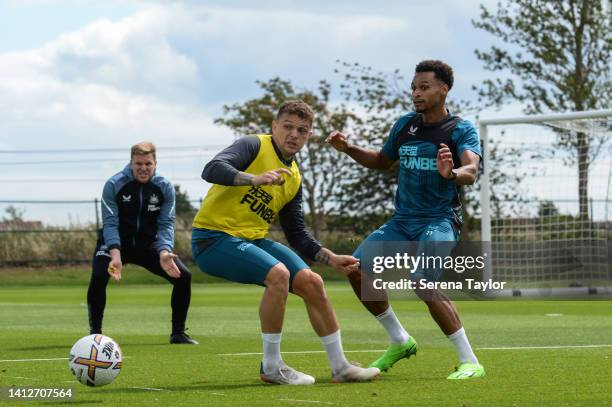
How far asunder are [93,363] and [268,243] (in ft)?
5.41

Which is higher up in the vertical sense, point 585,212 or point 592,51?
point 592,51

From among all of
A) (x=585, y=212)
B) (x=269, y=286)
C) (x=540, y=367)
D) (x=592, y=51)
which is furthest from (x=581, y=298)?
(x=269, y=286)

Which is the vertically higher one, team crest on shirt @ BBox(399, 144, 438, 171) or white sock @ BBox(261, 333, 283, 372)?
team crest on shirt @ BBox(399, 144, 438, 171)

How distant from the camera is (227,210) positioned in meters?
8.90

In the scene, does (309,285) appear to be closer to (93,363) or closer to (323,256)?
(323,256)

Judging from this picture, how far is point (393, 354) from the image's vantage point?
945 cm

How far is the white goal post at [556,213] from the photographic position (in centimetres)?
2595

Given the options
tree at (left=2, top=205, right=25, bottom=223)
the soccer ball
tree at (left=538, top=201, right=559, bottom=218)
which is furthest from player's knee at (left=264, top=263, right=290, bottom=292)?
tree at (left=2, top=205, right=25, bottom=223)

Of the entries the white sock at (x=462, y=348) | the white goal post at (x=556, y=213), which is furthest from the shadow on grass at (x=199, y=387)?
the white goal post at (x=556, y=213)

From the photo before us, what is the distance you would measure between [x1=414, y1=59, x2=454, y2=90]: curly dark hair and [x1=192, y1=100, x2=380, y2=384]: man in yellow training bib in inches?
47.3

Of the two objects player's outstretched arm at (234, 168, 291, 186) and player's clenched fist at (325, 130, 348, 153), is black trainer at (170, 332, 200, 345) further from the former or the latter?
player's outstretched arm at (234, 168, 291, 186)

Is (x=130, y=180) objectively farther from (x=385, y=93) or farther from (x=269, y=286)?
(x=385, y=93)

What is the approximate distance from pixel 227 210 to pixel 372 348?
12.1 ft

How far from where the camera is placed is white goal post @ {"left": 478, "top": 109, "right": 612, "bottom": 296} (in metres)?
26.0
